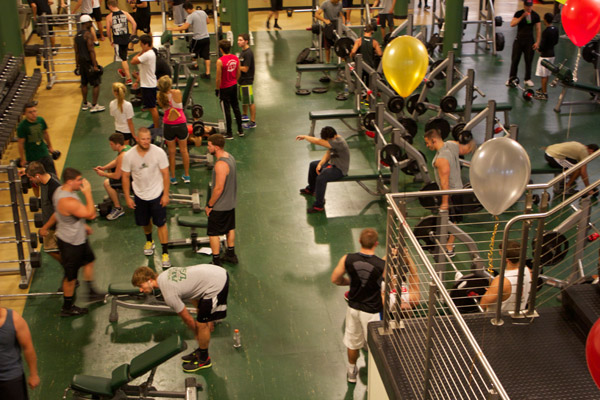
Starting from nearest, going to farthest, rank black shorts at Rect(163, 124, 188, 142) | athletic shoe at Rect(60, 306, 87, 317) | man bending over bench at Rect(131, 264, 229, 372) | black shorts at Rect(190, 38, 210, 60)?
1. man bending over bench at Rect(131, 264, 229, 372)
2. athletic shoe at Rect(60, 306, 87, 317)
3. black shorts at Rect(163, 124, 188, 142)
4. black shorts at Rect(190, 38, 210, 60)

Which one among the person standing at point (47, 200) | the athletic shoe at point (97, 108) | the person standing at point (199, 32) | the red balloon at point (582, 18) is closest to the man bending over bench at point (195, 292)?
the person standing at point (47, 200)

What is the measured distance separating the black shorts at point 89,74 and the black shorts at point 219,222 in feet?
18.6

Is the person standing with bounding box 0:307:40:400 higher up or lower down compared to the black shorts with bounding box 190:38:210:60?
lower down

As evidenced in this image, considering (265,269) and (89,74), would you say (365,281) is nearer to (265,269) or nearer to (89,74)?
(265,269)

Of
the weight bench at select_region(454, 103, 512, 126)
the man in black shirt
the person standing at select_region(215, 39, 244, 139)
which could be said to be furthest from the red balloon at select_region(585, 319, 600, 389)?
the man in black shirt

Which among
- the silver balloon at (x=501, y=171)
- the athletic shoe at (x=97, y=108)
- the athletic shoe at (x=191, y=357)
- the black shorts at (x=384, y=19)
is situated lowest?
the athletic shoe at (x=191, y=357)

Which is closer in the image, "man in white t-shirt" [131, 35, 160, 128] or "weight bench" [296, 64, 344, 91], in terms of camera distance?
"man in white t-shirt" [131, 35, 160, 128]

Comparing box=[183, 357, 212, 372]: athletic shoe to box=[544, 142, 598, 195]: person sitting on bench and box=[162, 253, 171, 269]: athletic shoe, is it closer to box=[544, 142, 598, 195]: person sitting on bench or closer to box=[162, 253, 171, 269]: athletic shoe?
box=[162, 253, 171, 269]: athletic shoe

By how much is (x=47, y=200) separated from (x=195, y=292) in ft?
7.20

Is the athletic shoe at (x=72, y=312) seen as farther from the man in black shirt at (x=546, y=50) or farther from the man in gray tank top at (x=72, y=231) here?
the man in black shirt at (x=546, y=50)

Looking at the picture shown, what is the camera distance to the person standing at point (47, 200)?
7086 mm

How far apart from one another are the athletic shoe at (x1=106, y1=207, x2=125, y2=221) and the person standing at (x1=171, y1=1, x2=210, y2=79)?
5.80 m

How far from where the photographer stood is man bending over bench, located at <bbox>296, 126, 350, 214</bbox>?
8773 mm

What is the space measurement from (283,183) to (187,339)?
3622 millimetres
